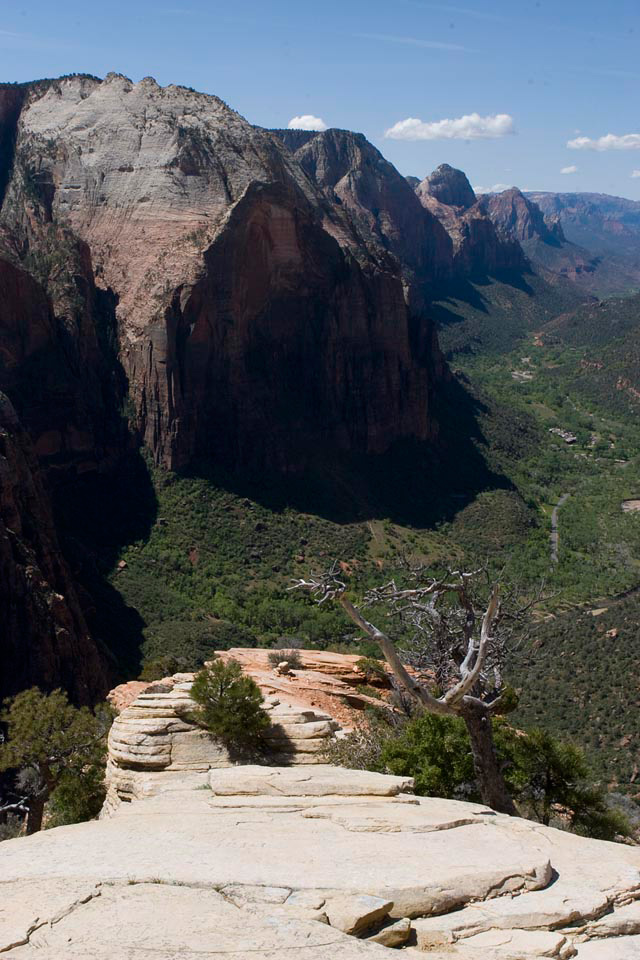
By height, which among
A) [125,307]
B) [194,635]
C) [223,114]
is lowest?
→ [194,635]

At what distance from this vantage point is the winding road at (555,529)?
74.3 metres

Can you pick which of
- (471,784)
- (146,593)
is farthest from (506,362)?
(471,784)

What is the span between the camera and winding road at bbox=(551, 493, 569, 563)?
244ft

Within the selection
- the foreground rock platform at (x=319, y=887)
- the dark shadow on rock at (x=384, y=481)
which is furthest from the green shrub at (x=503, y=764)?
the dark shadow on rock at (x=384, y=481)

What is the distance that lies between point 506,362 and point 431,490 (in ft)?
296

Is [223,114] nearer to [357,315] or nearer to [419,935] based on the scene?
[357,315]

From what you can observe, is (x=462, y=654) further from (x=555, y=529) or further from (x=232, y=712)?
(x=555, y=529)

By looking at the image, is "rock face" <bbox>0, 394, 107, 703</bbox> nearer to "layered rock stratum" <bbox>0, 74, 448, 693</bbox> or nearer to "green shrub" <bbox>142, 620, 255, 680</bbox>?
"green shrub" <bbox>142, 620, 255, 680</bbox>

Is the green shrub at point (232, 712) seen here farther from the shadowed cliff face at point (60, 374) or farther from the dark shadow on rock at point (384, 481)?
the dark shadow on rock at point (384, 481)

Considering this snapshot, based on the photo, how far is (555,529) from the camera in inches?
3219

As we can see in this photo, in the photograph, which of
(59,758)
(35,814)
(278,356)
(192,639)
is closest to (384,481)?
(278,356)

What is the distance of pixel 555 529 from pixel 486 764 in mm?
66552

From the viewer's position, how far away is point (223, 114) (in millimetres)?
86938

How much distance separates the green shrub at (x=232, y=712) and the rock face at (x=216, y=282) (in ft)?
164
